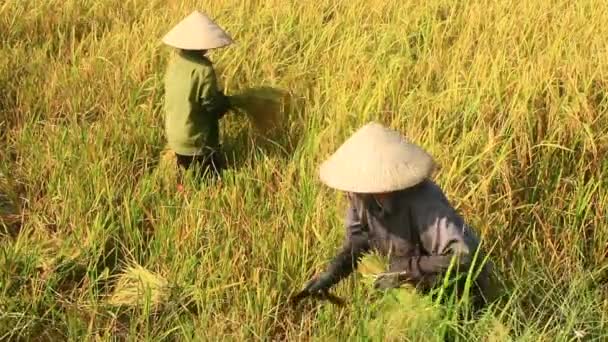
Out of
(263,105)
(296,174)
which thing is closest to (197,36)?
(263,105)

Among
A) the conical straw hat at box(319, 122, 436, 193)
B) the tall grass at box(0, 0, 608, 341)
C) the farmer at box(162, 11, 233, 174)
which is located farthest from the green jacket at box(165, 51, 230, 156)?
the conical straw hat at box(319, 122, 436, 193)

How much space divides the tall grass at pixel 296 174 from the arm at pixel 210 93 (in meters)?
0.20

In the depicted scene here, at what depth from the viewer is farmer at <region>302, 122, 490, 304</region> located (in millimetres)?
1707

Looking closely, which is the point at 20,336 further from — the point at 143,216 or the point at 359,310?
the point at 359,310

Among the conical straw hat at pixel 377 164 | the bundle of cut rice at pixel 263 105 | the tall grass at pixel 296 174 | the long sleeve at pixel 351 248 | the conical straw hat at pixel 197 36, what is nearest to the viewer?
the conical straw hat at pixel 377 164

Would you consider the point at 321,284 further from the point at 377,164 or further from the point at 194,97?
the point at 194,97

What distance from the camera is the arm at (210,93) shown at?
2906mm

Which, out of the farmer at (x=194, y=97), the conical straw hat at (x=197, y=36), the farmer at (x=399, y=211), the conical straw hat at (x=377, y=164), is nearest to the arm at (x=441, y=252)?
the farmer at (x=399, y=211)

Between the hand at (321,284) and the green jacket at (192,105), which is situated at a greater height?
the green jacket at (192,105)

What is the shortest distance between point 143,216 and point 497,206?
46.0 inches

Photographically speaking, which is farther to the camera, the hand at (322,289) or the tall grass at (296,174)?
the tall grass at (296,174)

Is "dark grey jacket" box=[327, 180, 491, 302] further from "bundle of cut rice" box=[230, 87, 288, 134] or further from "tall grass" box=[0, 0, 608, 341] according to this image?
"bundle of cut rice" box=[230, 87, 288, 134]

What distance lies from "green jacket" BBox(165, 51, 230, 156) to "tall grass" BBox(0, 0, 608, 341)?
14 cm

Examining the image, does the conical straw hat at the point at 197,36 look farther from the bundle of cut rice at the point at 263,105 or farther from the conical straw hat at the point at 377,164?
the conical straw hat at the point at 377,164
